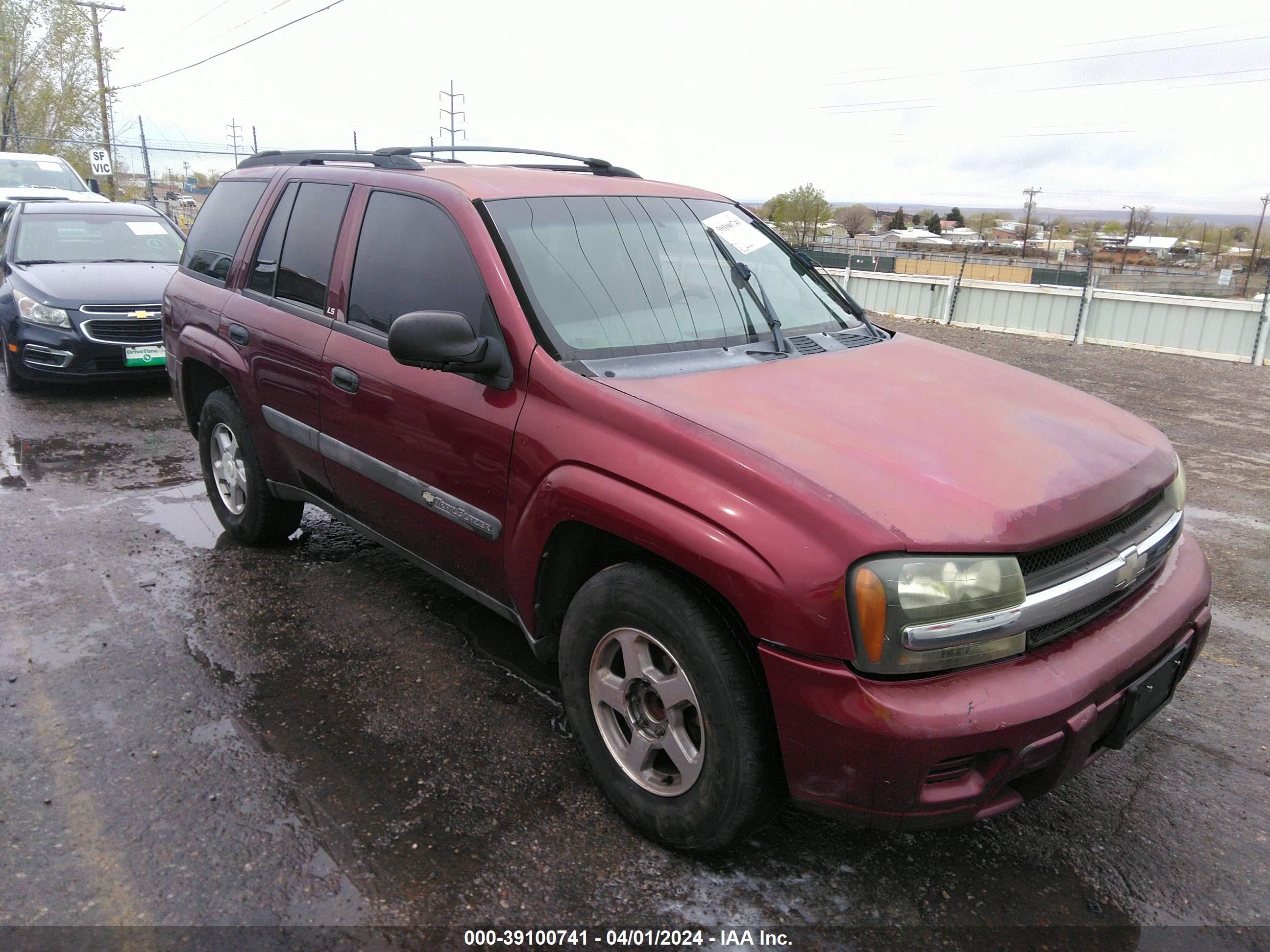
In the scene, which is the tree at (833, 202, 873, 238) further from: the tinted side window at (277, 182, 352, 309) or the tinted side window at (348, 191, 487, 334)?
the tinted side window at (348, 191, 487, 334)

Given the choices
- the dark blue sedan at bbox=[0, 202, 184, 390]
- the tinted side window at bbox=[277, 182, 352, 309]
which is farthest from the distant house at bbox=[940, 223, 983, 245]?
the tinted side window at bbox=[277, 182, 352, 309]

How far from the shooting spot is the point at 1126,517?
8.19ft

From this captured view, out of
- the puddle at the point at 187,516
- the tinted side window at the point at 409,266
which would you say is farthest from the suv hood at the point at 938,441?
the puddle at the point at 187,516

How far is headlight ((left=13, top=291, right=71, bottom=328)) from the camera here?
7.39 m

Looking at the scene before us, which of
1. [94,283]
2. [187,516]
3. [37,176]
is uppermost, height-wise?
[37,176]

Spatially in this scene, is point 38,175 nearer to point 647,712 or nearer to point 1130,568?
point 647,712

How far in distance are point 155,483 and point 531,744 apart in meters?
3.90

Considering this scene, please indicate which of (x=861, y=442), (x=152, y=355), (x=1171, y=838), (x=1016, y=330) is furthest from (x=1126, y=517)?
(x=1016, y=330)

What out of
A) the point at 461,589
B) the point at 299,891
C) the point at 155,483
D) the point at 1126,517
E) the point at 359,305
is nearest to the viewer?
the point at 299,891

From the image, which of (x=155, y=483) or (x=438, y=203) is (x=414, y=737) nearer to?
(x=438, y=203)

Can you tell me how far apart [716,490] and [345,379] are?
185cm

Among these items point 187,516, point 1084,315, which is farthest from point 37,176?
point 1084,315

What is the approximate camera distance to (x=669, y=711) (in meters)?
2.40

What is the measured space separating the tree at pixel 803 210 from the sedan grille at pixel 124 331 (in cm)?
7544
